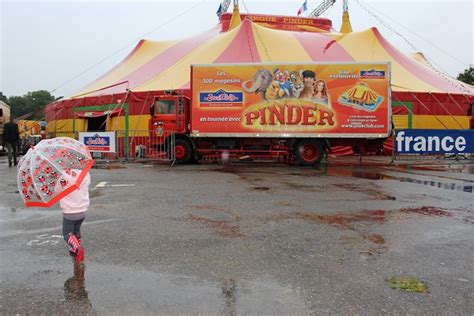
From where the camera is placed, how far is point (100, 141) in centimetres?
1593

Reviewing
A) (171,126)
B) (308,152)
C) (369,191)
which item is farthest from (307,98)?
(369,191)

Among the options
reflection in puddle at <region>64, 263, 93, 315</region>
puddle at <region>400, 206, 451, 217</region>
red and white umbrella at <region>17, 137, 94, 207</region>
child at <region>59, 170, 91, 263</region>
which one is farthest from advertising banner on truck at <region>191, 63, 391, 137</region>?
reflection in puddle at <region>64, 263, 93, 315</region>

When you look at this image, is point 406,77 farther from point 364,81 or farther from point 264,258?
point 264,258

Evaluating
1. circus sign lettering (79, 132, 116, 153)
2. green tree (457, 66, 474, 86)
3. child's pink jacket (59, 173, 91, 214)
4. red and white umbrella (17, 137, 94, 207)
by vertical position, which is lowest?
child's pink jacket (59, 173, 91, 214)

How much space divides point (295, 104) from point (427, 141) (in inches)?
216

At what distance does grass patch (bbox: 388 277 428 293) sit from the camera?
135 inches

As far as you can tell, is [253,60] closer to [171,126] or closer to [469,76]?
[171,126]

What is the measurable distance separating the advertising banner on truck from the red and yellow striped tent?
386 centimetres

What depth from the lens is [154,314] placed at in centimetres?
293

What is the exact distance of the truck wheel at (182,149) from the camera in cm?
1503

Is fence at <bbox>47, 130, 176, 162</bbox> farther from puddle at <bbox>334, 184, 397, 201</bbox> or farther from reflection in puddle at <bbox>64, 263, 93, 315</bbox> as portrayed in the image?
reflection in puddle at <bbox>64, 263, 93, 315</bbox>

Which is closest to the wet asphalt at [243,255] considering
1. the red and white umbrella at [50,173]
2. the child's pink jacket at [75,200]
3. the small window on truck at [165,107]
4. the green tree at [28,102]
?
the child's pink jacket at [75,200]

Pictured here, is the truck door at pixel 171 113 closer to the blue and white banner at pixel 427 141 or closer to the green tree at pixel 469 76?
the blue and white banner at pixel 427 141

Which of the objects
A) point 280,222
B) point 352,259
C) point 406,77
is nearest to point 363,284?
point 352,259
